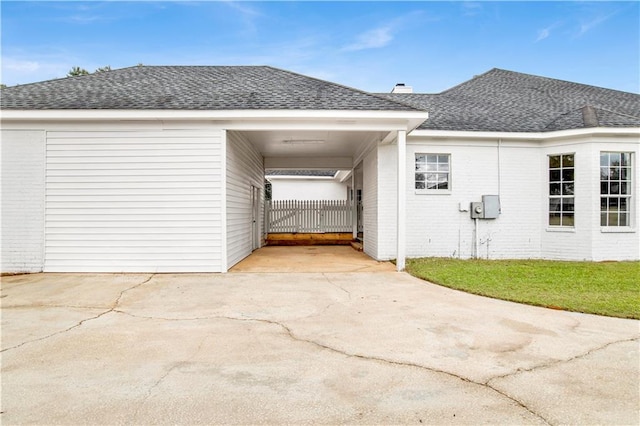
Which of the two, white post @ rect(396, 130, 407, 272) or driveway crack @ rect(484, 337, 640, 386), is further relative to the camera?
white post @ rect(396, 130, 407, 272)

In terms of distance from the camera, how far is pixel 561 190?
9539mm

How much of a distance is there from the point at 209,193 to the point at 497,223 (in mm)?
7636

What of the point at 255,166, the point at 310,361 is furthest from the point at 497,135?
the point at 310,361

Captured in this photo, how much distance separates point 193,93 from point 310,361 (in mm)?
6907

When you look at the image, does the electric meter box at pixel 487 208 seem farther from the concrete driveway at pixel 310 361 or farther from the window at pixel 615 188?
the concrete driveway at pixel 310 361

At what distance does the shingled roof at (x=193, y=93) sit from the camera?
746cm

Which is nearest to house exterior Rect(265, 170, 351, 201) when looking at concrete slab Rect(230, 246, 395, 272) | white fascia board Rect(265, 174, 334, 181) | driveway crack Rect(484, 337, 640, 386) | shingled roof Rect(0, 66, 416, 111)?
white fascia board Rect(265, 174, 334, 181)

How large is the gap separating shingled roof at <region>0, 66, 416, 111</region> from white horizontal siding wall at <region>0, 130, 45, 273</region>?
2.50 ft

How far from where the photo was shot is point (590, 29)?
52.0 feet

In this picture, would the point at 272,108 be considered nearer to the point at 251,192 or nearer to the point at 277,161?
the point at 251,192

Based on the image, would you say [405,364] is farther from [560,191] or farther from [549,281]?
[560,191]

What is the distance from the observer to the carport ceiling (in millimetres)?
9945

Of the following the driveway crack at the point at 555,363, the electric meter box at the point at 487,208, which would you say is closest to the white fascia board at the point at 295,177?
the electric meter box at the point at 487,208

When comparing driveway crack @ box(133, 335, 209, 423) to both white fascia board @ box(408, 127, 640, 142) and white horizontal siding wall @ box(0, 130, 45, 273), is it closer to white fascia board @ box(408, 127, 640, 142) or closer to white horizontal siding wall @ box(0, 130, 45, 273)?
white horizontal siding wall @ box(0, 130, 45, 273)
